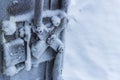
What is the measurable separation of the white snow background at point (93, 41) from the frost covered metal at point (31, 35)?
0.69m

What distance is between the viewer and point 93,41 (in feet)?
7.55

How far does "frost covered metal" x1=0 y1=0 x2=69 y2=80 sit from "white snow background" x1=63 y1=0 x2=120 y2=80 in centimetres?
69

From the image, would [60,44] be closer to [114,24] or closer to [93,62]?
[93,62]

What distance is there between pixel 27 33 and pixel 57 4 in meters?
0.18

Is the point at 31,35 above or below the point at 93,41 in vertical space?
above

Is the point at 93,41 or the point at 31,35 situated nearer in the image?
the point at 31,35

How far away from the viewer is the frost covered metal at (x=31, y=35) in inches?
43.8

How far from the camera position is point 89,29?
2373 millimetres

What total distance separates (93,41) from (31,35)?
118cm

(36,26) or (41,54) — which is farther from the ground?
(36,26)

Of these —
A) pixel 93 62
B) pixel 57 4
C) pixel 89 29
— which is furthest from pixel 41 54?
pixel 89 29

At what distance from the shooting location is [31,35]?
1.18 metres

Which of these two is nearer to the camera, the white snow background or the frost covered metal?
the frost covered metal

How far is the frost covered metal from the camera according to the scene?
1.11 m
